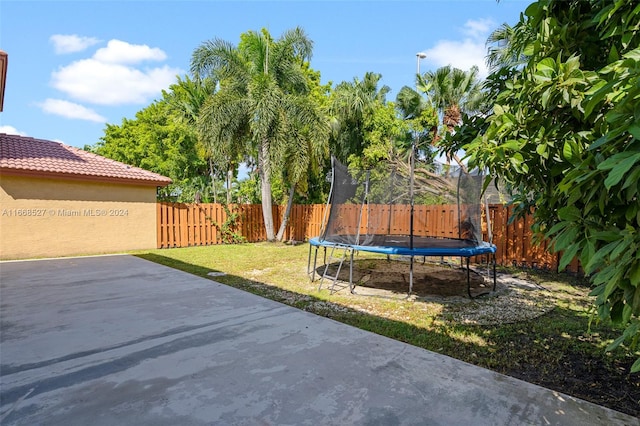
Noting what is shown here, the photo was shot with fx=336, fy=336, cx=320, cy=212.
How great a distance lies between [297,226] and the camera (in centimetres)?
1370

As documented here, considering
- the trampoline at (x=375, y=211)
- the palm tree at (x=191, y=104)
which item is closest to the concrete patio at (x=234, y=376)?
the trampoline at (x=375, y=211)

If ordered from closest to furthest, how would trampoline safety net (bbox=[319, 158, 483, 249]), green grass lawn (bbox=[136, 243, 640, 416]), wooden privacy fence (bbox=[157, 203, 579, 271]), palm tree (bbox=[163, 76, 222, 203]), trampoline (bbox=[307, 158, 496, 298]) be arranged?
green grass lawn (bbox=[136, 243, 640, 416]), trampoline (bbox=[307, 158, 496, 298]), trampoline safety net (bbox=[319, 158, 483, 249]), wooden privacy fence (bbox=[157, 203, 579, 271]), palm tree (bbox=[163, 76, 222, 203])

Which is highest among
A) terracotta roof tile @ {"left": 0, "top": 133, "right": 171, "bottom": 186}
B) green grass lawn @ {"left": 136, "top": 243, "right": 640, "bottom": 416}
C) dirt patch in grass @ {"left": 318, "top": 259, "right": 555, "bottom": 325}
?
terracotta roof tile @ {"left": 0, "top": 133, "right": 171, "bottom": 186}

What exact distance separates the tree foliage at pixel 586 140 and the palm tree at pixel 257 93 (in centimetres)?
906

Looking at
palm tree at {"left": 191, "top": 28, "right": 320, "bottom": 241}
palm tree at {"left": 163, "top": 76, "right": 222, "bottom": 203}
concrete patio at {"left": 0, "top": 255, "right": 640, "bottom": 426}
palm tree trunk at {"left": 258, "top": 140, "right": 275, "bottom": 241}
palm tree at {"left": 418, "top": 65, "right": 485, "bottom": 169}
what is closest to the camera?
concrete patio at {"left": 0, "top": 255, "right": 640, "bottom": 426}

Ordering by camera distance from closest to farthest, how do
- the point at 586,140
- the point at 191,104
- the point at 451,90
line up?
the point at 586,140 < the point at 451,90 < the point at 191,104

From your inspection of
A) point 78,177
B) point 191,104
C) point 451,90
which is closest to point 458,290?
point 78,177

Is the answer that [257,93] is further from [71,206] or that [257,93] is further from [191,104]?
[191,104]

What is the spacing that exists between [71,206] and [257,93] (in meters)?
6.02

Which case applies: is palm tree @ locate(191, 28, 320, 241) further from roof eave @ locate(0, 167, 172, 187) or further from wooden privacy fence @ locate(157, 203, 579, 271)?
roof eave @ locate(0, 167, 172, 187)

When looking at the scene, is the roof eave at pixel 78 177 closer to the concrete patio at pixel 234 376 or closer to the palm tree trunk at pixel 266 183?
the palm tree trunk at pixel 266 183

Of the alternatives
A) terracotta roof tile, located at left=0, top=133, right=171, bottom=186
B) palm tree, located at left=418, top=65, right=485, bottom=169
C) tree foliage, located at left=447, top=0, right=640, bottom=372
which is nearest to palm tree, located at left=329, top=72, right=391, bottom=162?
palm tree, located at left=418, top=65, right=485, bottom=169

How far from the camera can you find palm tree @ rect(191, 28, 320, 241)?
34.3 feet

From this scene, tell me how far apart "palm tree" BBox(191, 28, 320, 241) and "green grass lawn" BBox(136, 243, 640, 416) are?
553 cm
